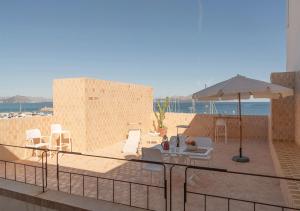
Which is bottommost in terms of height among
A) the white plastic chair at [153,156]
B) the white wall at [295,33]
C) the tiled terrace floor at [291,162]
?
the tiled terrace floor at [291,162]

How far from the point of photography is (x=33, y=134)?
7004 mm

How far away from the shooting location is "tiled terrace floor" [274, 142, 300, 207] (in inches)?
144

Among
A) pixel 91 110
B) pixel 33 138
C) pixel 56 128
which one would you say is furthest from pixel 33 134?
pixel 91 110

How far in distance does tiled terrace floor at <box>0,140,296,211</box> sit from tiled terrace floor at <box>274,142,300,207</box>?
0.94 ft

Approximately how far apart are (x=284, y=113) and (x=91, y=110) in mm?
6986

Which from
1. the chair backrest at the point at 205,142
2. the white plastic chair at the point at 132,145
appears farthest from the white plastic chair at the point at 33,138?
the chair backrest at the point at 205,142

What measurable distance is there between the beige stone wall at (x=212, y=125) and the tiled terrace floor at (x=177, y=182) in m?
3.17

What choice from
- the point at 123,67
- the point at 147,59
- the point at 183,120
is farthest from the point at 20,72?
the point at 183,120

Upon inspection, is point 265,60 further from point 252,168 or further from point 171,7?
point 252,168

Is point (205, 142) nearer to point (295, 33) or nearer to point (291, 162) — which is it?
point (291, 162)

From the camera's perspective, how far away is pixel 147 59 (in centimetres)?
3169

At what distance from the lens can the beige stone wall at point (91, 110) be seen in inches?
315

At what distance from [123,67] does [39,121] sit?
27042 mm

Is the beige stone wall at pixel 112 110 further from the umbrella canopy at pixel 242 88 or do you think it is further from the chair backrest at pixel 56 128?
the umbrella canopy at pixel 242 88
